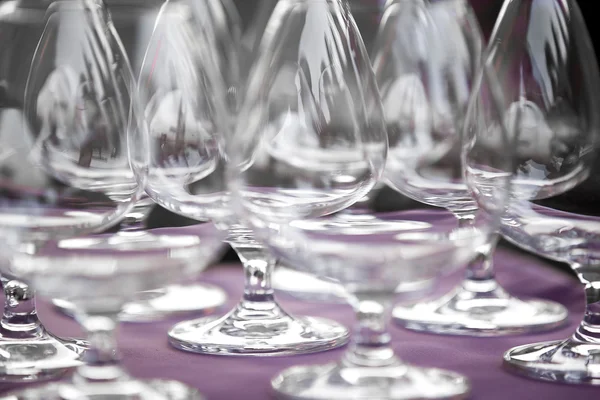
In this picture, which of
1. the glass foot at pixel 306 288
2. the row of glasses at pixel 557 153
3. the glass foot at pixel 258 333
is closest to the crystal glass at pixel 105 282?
the glass foot at pixel 258 333

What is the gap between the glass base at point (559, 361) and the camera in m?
0.65

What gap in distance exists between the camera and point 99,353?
60cm

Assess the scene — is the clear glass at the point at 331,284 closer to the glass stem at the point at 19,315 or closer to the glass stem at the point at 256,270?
the glass stem at the point at 256,270

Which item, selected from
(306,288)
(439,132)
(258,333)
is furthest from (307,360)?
(306,288)

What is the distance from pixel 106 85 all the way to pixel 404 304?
0.38 m

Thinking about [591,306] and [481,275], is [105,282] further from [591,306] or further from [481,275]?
[481,275]

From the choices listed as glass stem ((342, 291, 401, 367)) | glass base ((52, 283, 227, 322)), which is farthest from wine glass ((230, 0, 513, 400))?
glass base ((52, 283, 227, 322))

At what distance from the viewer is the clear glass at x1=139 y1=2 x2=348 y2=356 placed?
0.67m

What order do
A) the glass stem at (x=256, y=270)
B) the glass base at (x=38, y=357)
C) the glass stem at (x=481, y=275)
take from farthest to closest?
the glass stem at (x=481, y=275)
the glass stem at (x=256, y=270)
the glass base at (x=38, y=357)

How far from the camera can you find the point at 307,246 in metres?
0.59

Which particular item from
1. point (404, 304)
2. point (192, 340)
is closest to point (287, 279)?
point (404, 304)

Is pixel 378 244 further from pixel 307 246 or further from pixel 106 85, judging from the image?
pixel 106 85

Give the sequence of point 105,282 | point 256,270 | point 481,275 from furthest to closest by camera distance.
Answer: point 481,275 < point 256,270 < point 105,282

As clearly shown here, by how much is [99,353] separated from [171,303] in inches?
13.1
